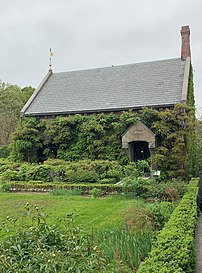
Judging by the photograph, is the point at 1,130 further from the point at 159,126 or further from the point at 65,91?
the point at 159,126

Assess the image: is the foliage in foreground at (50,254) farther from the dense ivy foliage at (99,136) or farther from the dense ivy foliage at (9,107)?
the dense ivy foliage at (9,107)

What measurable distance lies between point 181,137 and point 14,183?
29.2 feet

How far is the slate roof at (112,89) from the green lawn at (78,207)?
8.20 m

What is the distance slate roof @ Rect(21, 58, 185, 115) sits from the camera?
1930 cm

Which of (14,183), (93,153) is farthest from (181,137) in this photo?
(14,183)

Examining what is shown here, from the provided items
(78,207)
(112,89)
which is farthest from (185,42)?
(78,207)

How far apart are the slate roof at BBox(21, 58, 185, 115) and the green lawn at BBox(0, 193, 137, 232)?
8196mm

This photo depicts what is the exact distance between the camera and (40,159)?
2130cm

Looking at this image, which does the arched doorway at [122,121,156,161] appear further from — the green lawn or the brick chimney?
the brick chimney

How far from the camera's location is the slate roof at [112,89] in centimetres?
1930

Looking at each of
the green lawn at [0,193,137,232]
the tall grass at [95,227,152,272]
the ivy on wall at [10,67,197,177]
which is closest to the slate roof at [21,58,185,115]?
the ivy on wall at [10,67,197,177]

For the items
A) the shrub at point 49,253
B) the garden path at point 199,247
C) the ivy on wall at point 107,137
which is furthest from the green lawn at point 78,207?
the ivy on wall at point 107,137

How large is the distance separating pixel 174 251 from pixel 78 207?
6666 millimetres

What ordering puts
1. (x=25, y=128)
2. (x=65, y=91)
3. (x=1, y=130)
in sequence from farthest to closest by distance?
1. (x=1, y=130)
2. (x=65, y=91)
3. (x=25, y=128)
